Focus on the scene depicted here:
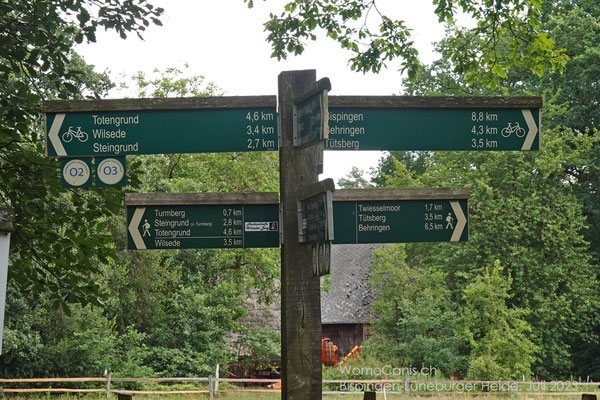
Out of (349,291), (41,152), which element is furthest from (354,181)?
(41,152)

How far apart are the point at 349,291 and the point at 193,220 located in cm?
3777

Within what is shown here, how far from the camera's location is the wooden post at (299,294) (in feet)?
15.5

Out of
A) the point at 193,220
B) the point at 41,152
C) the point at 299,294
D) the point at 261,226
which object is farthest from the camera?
the point at 41,152

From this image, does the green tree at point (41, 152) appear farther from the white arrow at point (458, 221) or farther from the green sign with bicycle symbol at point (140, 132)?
the white arrow at point (458, 221)

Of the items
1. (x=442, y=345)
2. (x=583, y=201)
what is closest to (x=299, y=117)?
(x=442, y=345)

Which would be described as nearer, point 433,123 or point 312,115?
point 312,115

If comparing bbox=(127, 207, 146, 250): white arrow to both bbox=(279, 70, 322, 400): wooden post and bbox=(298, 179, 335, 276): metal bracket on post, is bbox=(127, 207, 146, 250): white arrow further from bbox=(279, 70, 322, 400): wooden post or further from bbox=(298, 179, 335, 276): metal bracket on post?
bbox=(298, 179, 335, 276): metal bracket on post

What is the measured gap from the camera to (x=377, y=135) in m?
5.25

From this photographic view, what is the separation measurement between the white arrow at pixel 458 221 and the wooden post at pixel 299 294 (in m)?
1.07

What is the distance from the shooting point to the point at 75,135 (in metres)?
5.26

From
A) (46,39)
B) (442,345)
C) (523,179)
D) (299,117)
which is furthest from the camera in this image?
(523,179)

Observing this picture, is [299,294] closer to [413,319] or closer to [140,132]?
[140,132]

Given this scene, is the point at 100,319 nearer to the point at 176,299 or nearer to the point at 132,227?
the point at 176,299

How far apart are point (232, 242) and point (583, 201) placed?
109 ft
